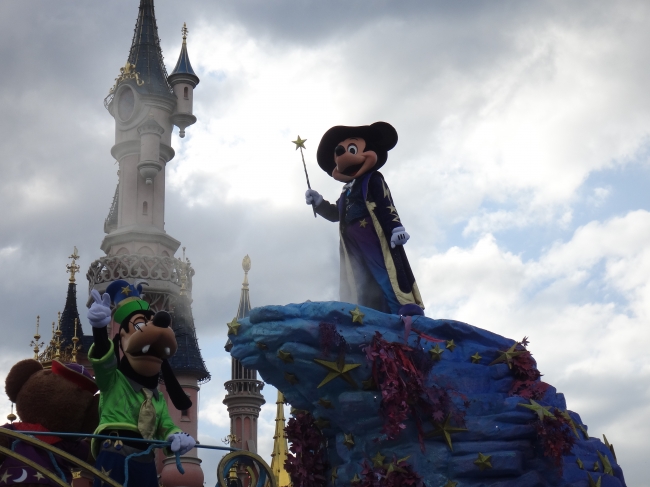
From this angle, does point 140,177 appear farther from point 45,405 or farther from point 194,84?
point 45,405

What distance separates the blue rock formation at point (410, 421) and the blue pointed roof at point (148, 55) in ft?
62.1

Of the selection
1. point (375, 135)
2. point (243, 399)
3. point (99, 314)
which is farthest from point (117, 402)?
point (243, 399)

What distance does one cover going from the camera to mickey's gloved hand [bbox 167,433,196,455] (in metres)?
9.02

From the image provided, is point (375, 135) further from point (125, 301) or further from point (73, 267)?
point (73, 267)

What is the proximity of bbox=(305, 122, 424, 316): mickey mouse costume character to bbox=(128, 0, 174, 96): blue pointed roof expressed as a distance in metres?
16.8

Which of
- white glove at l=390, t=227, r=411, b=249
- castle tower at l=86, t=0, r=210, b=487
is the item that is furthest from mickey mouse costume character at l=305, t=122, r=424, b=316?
castle tower at l=86, t=0, r=210, b=487

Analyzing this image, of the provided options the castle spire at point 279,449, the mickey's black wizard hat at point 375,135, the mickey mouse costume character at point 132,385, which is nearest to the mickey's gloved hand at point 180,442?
the mickey mouse costume character at point 132,385

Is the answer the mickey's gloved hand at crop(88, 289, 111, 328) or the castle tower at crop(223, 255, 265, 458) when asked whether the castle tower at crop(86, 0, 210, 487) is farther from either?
the mickey's gloved hand at crop(88, 289, 111, 328)

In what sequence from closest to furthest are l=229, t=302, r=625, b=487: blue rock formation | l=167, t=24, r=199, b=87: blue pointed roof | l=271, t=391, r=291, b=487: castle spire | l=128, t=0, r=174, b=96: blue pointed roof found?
l=229, t=302, r=625, b=487: blue rock formation
l=271, t=391, r=291, b=487: castle spire
l=128, t=0, r=174, b=96: blue pointed roof
l=167, t=24, r=199, b=87: blue pointed roof

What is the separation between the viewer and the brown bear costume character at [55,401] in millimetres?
10336

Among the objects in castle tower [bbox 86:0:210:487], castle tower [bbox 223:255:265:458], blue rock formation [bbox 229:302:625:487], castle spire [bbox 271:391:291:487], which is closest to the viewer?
blue rock formation [bbox 229:302:625:487]

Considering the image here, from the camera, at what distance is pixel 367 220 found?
12141 millimetres

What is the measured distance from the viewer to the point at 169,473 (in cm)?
2045

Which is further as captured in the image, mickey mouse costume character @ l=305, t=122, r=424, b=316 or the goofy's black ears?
mickey mouse costume character @ l=305, t=122, r=424, b=316
